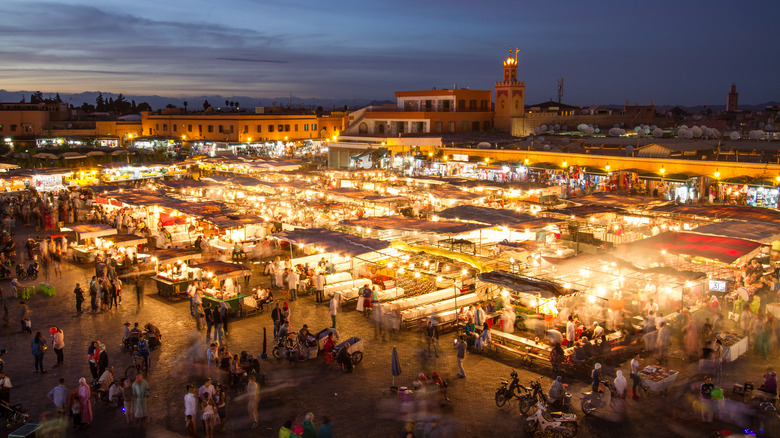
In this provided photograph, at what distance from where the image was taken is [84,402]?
10188mm

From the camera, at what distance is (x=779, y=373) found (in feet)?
39.4

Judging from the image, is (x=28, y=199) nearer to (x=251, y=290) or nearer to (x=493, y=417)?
(x=251, y=290)

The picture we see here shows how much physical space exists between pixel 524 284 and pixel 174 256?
36.3 ft

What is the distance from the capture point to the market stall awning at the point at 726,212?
60.4 feet

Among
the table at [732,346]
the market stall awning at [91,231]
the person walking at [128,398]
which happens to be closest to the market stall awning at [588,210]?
the table at [732,346]

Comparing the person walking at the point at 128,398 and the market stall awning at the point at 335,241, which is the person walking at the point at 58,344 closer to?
the person walking at the point at 128,398

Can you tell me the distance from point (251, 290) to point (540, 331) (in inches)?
347

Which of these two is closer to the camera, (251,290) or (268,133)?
(251,290)

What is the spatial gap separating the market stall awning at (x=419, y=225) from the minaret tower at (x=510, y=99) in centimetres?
3061

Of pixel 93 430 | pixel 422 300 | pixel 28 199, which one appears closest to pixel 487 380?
pixel 422 300

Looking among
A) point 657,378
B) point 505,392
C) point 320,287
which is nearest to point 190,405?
point 505,392

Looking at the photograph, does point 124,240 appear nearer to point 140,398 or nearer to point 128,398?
point 128,398

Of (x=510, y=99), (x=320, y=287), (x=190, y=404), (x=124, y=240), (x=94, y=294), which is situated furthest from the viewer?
(x=510, y=99)

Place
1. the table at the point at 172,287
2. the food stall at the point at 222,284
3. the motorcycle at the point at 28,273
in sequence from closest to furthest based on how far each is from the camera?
the food stall at the point at 222,284 < the table at the point at 172,287 < the motorcycle at the point at 28,273
